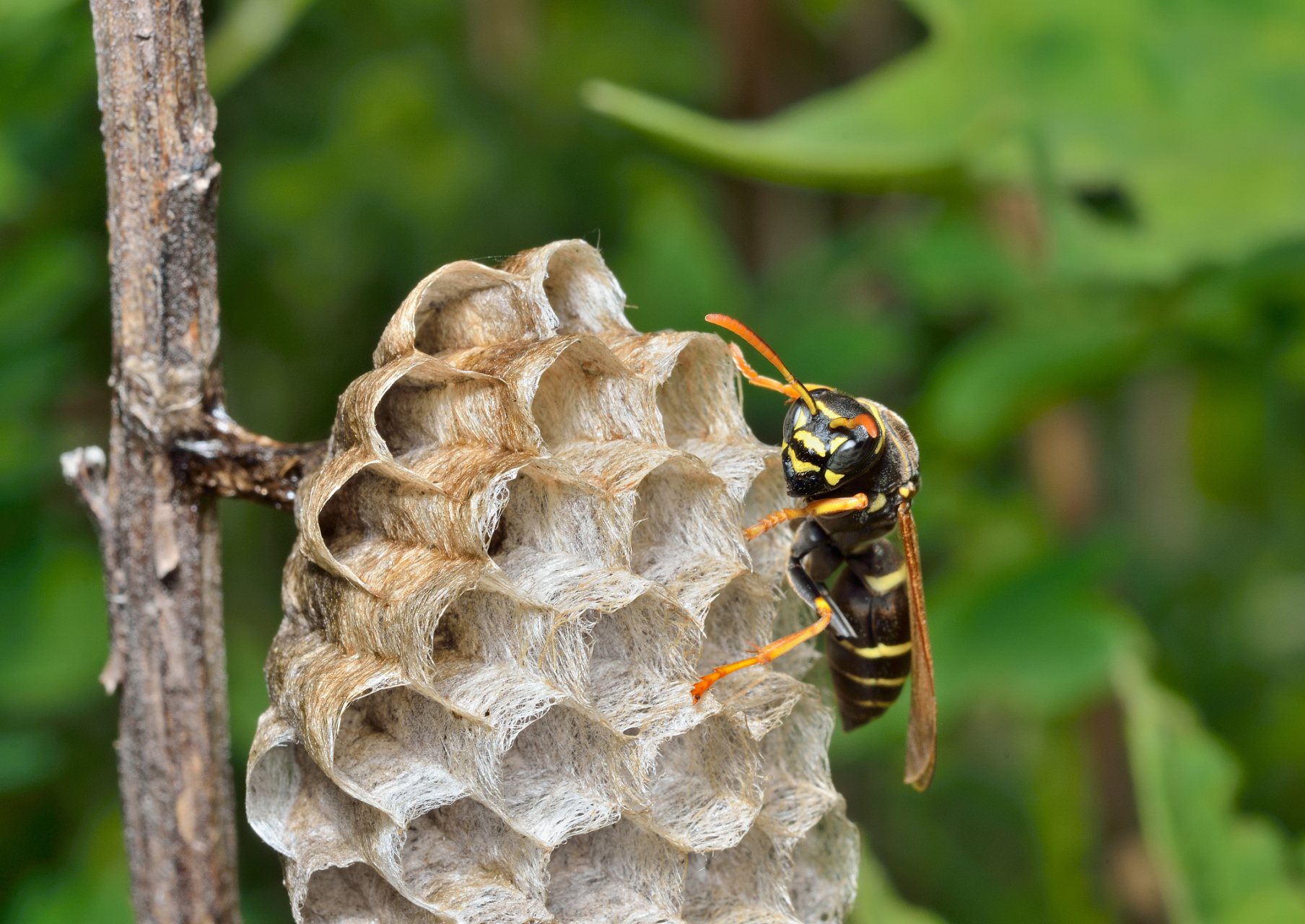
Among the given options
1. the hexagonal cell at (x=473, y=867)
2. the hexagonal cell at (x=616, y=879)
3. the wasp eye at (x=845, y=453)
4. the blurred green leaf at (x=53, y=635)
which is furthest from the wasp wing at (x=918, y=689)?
the blurred green leaf at (x=53, y=635)

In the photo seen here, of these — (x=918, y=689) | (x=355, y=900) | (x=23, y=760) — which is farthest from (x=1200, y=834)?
(x=23, y=760)

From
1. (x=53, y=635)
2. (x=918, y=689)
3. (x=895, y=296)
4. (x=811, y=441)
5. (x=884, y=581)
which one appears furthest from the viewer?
(x=895, y=296)

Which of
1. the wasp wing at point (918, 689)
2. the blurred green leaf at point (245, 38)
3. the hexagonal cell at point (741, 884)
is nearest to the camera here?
the hexagonal cell at point (741, 884)

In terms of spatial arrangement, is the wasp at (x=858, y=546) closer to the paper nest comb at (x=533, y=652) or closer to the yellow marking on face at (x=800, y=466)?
the yellow marking on face at (x=800, y=466)

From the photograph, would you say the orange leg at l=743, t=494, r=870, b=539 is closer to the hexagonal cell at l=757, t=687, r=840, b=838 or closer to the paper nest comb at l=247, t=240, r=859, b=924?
the paper nest comb at l=247, t=240, r=859, b=924

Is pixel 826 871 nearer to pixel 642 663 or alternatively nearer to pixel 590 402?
pixel 642 663

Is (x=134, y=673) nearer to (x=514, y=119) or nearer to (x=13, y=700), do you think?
(x=13, y=700)

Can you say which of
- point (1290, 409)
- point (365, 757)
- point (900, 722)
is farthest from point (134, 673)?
point (1290, 409)
